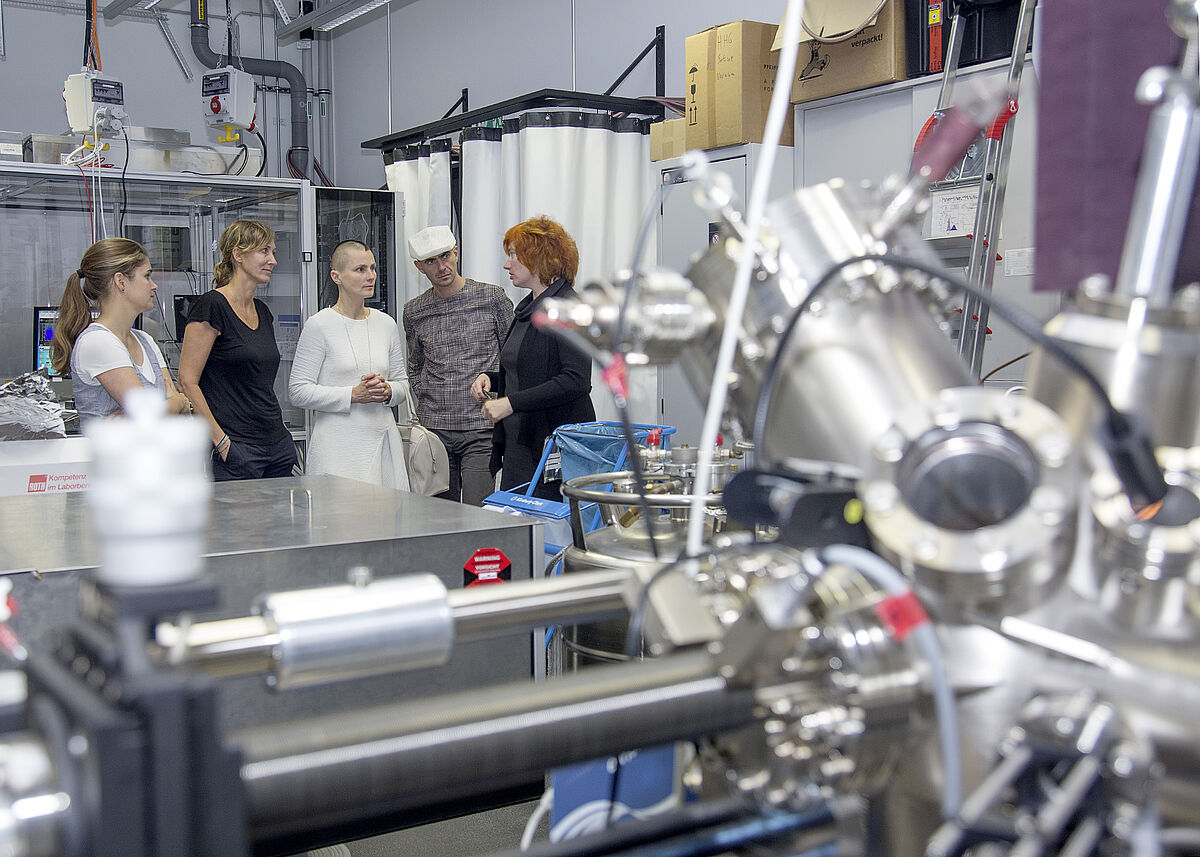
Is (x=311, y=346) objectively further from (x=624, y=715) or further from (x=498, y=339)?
(x=624, y=715)

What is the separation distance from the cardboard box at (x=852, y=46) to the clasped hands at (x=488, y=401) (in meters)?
1.49

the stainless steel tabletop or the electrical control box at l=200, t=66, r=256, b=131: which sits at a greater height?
the electrical control box at l=200, t=66, r=256, b=131

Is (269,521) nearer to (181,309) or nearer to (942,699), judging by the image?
(942,699)

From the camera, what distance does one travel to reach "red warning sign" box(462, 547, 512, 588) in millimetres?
1686

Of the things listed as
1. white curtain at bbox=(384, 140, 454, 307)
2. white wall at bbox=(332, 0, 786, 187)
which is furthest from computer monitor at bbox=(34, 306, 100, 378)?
white wall at bbox=(332, 0, 786, 187)

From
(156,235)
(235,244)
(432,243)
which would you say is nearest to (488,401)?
(432,243)

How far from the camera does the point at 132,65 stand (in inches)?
282

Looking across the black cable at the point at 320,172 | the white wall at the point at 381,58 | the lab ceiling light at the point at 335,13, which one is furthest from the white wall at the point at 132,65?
the lab ceiling light at the point at 335,13

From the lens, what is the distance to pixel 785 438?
0.61m

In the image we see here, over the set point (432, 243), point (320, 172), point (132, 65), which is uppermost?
point (132, 65)

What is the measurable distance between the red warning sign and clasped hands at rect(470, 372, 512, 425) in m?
1.81

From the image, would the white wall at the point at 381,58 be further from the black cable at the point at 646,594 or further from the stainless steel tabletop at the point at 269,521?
the black cable at the point at 646,594

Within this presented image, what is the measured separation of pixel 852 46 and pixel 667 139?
106 centimetres

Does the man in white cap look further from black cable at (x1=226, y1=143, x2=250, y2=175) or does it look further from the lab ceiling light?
the lab ceiling light
